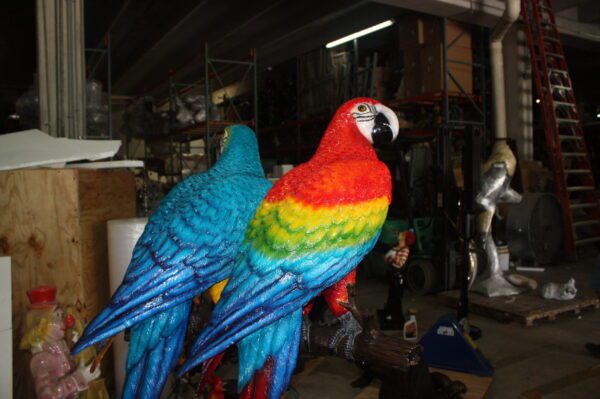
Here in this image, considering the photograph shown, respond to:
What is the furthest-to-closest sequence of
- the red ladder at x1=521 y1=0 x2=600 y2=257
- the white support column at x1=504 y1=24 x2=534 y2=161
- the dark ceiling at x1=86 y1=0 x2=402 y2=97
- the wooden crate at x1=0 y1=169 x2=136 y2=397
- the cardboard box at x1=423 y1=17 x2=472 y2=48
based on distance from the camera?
the white support column at x1=504 y1=24 x2=534 y2=161 < the dark ceiling at x1=86 y1=0 x2=402 y2=97 < the cardboard box at x1=423 y1=17 x2=472 y2=48 < the red ladder at x1=521 y1=0 x2=600 y2=257 < the wooden crate at x1=0 y1=169 x2=136 y2=397

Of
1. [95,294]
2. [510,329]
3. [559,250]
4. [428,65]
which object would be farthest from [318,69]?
[95,294]

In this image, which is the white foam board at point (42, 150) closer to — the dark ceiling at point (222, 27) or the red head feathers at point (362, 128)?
the red head feathers at point (362, 128)

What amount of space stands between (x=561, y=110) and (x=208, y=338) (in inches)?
302

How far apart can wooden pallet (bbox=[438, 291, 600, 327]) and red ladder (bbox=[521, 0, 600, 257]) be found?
2132mm

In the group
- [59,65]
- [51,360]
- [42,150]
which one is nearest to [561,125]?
[59,65]

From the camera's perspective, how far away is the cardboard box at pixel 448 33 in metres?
6.53

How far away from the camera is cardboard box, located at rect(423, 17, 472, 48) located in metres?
6.53

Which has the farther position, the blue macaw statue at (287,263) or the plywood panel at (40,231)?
the plywood panel at (40,231)

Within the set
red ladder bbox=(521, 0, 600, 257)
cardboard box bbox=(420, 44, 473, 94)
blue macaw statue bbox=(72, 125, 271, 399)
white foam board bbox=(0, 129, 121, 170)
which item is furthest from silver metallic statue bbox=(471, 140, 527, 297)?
blue macaw statue bbox=(72, 125, 271, 399)

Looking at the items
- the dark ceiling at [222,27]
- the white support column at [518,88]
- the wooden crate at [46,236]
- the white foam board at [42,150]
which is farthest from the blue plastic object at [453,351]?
the dark ceiling at [222,27]

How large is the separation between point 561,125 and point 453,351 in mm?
5517

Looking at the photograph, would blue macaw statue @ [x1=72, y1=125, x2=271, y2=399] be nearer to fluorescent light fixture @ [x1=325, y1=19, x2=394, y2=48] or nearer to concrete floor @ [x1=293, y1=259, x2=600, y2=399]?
concrete floor @ [x1=293, y1=259, x2=600, y2=399]

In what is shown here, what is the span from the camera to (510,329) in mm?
3762

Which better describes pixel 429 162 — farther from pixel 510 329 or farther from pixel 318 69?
pixel 318 69
